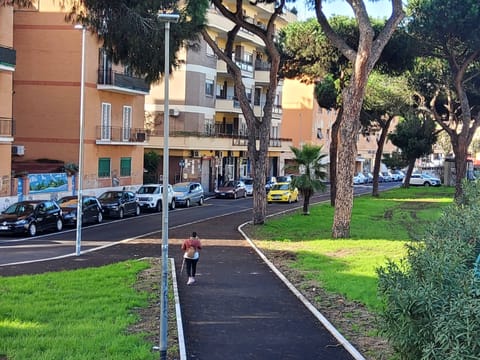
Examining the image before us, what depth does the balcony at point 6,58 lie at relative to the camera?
2969 cm

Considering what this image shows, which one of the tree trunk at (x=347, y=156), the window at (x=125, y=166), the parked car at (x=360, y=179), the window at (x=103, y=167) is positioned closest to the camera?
the tree trunk at (x=347, y=156)

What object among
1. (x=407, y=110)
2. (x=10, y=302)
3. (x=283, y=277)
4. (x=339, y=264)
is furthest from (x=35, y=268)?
(x=407, y=110)

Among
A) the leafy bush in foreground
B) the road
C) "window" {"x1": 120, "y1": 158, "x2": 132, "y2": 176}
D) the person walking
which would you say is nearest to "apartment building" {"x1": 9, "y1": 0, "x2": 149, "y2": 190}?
"window" {"x1": 120, "y1": 158, "x2": 132, "y2": 176}

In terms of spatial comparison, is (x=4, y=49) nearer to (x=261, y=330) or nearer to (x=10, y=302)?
(x=10, y=302)

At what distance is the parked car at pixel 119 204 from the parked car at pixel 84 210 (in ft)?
4.57

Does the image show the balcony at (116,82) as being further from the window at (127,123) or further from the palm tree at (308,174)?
the palm tree at (308,174)

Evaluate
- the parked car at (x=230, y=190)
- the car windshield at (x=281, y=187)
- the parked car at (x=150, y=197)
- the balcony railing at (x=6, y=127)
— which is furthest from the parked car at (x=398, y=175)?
the balcony railing at (x=6, y=127)

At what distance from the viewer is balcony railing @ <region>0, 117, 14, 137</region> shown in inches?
1198

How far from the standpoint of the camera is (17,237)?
25047 millimetres

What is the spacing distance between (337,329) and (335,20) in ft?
95.7

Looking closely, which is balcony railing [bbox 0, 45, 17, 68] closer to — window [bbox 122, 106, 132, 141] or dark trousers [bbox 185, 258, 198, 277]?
window [bbox 122, 106, 132, 141]

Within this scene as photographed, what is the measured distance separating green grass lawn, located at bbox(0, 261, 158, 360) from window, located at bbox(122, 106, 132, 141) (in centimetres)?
2661

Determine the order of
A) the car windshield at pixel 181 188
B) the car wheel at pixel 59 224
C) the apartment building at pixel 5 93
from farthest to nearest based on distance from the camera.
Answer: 1. the car windshield at pixel 181 188
2. the apartment building at pixel 5 93
3. the car wheel at pixel 59 224

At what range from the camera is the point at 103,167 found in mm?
40531
